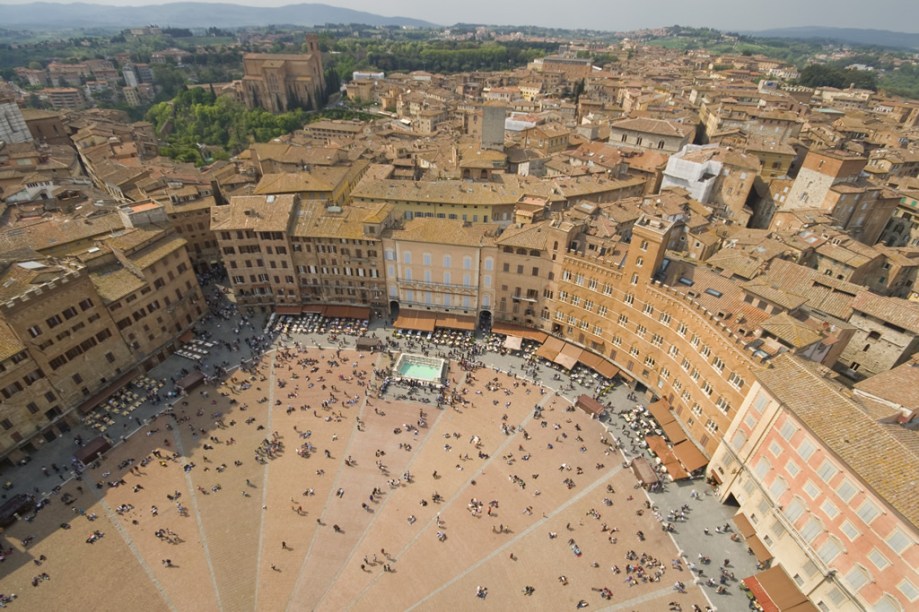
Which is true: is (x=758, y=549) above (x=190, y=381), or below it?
above

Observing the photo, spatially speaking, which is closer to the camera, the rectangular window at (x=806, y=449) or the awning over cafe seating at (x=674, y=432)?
the rectangular window at (x=806, y=449)

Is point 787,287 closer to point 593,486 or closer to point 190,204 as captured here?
point 593,486

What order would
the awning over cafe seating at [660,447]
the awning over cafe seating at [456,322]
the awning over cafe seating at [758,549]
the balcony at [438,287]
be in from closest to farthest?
the awning over cafe seating at [758,549], the awning over cafe seating at [660,447], the balcony at [438,287], the awning over cafe seating at [456,322]

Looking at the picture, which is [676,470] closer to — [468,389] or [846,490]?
[846,490]

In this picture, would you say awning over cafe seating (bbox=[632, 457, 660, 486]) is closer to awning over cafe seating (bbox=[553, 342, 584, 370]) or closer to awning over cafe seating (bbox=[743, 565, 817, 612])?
awning over cafe seating (bbox=[743, 565, 817, 612])

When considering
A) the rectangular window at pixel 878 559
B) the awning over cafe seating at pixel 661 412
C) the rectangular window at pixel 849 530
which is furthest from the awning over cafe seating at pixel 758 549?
the awning over cafe seating at pixel 661 412

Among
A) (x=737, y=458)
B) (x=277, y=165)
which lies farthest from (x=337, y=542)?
(x=277, y=165)

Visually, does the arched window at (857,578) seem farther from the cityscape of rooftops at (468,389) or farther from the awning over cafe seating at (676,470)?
the awning over cafe seating at (676,470)

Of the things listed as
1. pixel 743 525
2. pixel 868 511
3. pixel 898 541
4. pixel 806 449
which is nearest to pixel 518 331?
pixel 743 525
